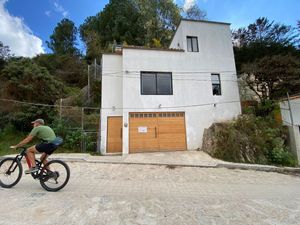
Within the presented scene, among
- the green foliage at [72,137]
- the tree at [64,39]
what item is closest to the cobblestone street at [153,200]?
the green foliage at [72,137]

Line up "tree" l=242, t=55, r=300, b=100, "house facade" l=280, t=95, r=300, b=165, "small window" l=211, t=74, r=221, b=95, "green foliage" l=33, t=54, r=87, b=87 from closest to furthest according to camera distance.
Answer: "house facade" l=280, t=95, r=300, b=165 < "tree" l=242, t=55, r=300, b=100 < "small window" l=211, t=74, r=221, b=95 < "green foliage" l=33, t=54, r=87, b=87

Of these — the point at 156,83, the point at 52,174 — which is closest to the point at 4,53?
the point at 156,83

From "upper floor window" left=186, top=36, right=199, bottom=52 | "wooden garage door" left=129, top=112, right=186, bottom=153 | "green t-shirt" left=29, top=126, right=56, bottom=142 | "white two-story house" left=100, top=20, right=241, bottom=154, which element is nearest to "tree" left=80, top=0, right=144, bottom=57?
"upper floor window" left=186, top=36, right=199, bottom=52

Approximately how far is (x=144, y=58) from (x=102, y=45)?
16543mm

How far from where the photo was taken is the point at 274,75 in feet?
39.0

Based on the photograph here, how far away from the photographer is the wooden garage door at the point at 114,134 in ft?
37.4

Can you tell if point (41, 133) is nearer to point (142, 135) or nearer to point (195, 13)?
point (142, 135)

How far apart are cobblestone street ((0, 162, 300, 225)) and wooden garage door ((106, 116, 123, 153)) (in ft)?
14.5

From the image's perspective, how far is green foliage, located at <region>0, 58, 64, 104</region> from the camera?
44.6ft

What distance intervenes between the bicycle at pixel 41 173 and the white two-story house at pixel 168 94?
6.25 metres

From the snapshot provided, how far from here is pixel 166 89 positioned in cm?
1196

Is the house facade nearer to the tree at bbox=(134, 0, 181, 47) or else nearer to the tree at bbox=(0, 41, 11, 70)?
the tree at bbox=(134, 0, 181, 47)

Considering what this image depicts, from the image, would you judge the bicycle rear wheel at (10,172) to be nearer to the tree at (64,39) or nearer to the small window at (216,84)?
the small window at (216,84)

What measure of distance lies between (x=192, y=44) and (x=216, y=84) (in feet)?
10.1
